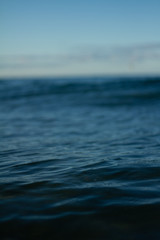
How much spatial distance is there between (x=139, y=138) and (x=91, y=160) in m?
1.91

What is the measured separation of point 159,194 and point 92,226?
A: 33.2 inches

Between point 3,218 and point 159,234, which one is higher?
point 3,218

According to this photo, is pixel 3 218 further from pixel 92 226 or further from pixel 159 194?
pixel 159 194

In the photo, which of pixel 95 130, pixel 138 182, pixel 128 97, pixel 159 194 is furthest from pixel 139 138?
pixel 128 97

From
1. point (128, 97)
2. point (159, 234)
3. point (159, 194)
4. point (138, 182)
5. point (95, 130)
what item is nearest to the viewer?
point (159, 234)

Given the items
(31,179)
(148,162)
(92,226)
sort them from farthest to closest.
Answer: (148,162)
(31,179)
(92,226)

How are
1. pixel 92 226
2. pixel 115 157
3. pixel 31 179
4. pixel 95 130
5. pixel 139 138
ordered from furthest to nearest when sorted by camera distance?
pixel 95 130
pixel 139 138
pixel 115 157
pixel 31 179
pixel 92 226

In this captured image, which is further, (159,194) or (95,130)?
(95,130)

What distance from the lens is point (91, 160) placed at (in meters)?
3.89

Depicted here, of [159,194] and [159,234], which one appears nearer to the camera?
[159,234]

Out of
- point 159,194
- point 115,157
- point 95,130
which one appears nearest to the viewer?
point 159,194

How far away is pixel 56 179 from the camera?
310 centimetres

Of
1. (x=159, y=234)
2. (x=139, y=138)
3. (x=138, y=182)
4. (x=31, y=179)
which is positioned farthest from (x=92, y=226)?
(x=139, y=138)

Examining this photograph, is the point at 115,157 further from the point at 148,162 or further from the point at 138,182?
the point at 138,182
